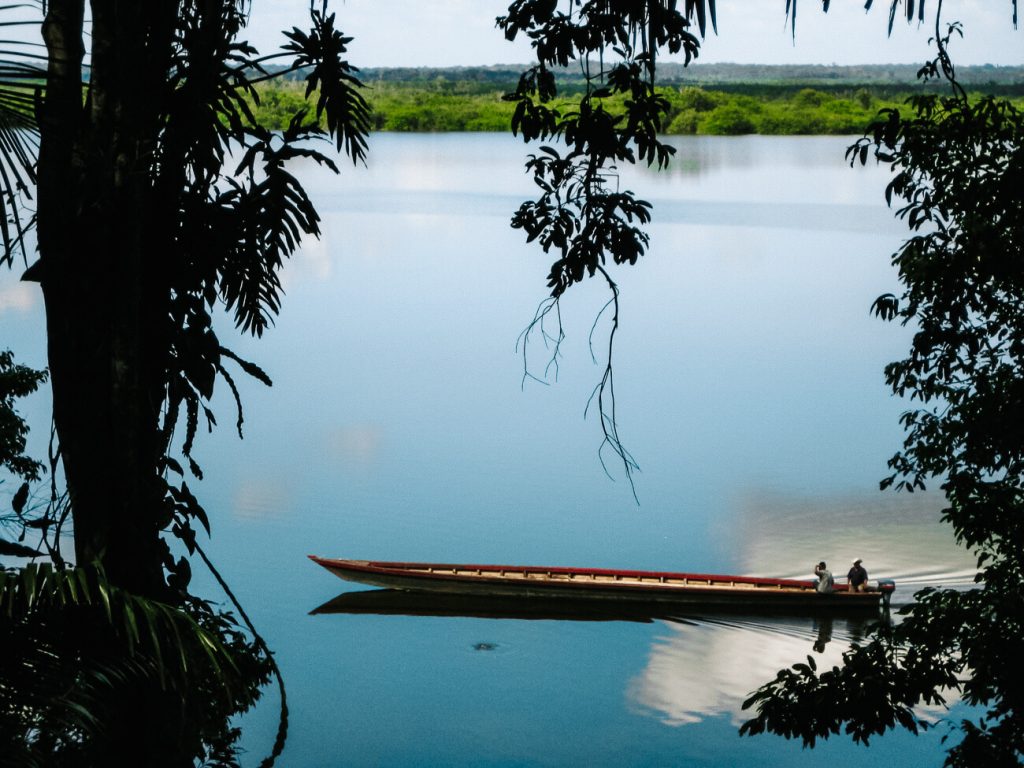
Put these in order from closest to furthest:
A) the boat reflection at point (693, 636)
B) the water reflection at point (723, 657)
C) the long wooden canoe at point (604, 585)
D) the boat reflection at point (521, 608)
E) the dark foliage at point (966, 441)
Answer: the dark foliage at point (966, 441) → the water reflection at point (723, 657) → the boat reflection at point (693, 636) → the long wooden canoe at point (604, 585) → the boat reflection at point (521, 608)

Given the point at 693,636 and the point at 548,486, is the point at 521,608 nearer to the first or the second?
the point at 693,636

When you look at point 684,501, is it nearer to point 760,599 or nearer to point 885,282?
point 760,599

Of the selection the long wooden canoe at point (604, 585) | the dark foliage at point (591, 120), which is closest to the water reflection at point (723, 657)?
the long wooden canoe at point (604, 585)

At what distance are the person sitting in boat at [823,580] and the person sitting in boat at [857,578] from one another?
0.20m

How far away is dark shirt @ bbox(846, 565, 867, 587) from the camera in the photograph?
1259cm

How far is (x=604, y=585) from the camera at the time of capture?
13172mm

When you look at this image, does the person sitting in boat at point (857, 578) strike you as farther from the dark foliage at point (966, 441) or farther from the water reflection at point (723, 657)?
the dark foliage at point (966, 441)

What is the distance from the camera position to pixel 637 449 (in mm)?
18578

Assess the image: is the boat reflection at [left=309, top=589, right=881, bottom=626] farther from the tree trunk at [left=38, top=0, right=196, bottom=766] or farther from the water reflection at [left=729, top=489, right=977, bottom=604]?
the tree trunk at [left=38, top=0, right=196, bottom=766]

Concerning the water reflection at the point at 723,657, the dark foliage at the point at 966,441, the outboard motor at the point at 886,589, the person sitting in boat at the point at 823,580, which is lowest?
the water reflection at the point at 723,657

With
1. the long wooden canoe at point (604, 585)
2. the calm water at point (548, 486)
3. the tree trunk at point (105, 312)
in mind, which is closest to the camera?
the tree trunk at point (105, 312)

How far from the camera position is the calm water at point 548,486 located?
11.2 metres

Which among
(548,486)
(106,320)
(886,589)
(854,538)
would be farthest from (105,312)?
(548,486)

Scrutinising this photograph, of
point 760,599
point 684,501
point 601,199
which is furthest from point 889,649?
point 684,501
